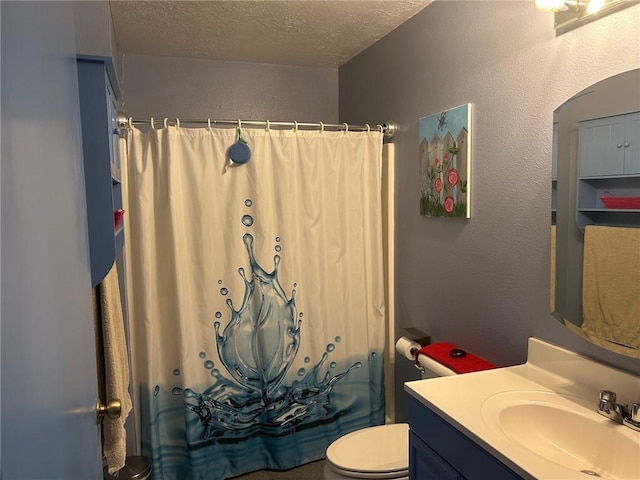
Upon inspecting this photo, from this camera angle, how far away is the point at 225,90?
2891 millimetres

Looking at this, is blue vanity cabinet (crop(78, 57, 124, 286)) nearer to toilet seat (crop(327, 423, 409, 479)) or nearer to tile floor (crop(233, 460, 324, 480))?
toilet seat (crop(327, 423, 409, 479))

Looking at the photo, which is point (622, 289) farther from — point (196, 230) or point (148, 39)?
point (148, 39)

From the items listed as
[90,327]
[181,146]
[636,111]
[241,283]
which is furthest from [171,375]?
[636,111]

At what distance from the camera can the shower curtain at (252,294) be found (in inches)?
86.8

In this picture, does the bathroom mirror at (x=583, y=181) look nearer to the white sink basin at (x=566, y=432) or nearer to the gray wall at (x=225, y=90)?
the white sink basin at (x=566, y=432)

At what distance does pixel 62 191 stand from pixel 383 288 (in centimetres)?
209

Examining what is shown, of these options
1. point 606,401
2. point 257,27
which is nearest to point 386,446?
point 606,401

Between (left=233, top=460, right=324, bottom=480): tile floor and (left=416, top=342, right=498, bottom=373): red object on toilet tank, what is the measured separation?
0.96m

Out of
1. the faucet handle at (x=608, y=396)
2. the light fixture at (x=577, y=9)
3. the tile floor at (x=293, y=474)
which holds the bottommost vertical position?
the tile floor at (x=293, y=474)

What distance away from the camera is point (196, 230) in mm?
2236

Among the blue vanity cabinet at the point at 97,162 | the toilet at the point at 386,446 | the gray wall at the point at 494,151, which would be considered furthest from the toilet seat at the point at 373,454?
the blue vanity cabinet at the point at 97,162

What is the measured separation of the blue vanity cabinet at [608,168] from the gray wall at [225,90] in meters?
1.94

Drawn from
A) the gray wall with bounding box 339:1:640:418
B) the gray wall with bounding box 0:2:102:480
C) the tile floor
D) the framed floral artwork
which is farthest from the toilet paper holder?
the gray wall with bounding box 0:2:102:480

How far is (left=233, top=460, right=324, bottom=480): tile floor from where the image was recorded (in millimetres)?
2436
